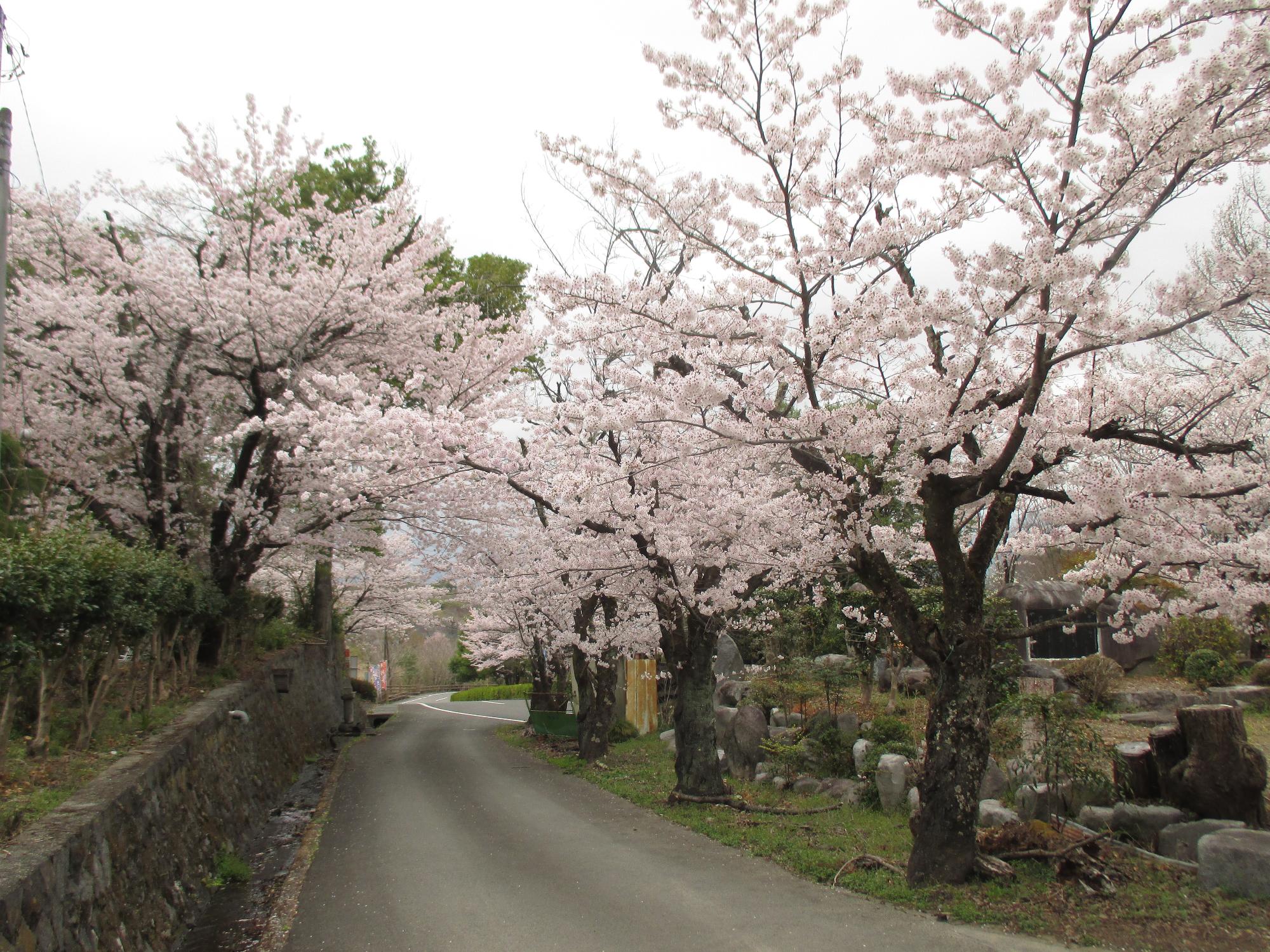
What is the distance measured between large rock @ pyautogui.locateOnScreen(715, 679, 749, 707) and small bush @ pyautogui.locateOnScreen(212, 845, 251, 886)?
923 centimetres

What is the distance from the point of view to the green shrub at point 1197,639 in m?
13.6

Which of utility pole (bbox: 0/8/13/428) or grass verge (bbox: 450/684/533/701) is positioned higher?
utility pole (bbox: 0/8/13/428)

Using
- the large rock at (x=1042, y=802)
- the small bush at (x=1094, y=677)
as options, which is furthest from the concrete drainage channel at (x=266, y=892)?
the small bush at (x=1094, y=677)

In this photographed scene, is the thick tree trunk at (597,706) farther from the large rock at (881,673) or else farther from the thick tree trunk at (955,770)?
the thick tree trunk at (955,770)

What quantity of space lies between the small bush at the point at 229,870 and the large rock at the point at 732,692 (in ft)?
30.3

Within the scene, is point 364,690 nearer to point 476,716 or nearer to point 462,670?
point 476,716

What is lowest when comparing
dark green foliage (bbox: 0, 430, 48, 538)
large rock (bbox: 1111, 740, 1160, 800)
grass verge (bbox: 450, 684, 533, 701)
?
grass verge (bbox: 450, 684, 533, 701)

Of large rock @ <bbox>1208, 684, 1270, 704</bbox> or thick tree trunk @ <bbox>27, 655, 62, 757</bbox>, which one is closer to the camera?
thick tree trunk @ <bbox>27, 655, 62, 757</bbox>

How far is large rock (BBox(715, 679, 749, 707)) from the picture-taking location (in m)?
15.7

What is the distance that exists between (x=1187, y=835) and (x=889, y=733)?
14.3 feet

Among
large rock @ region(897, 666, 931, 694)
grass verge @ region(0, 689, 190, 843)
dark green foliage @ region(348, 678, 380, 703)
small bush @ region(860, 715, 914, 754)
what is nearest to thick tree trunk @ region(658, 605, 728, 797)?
small bush @ region(860, 715, 914, 754)

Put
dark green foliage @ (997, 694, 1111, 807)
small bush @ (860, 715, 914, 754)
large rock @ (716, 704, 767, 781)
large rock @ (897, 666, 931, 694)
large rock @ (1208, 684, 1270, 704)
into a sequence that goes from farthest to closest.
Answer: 1. large rock @ (897, 666, 931, 694)
2. large rock @ (716, 704, 767, 781)
3. large rock @ (1208, 684, 1270, 704)
4. small bush @ (860, 715, 914, 754)
5. dark green foliage @ (997, 694, 1111, 807)

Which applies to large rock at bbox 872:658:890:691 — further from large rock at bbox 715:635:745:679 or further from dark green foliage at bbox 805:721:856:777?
large rock at bbox 715:635:745:679

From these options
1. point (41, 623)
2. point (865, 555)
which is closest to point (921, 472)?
point (865, 555)
